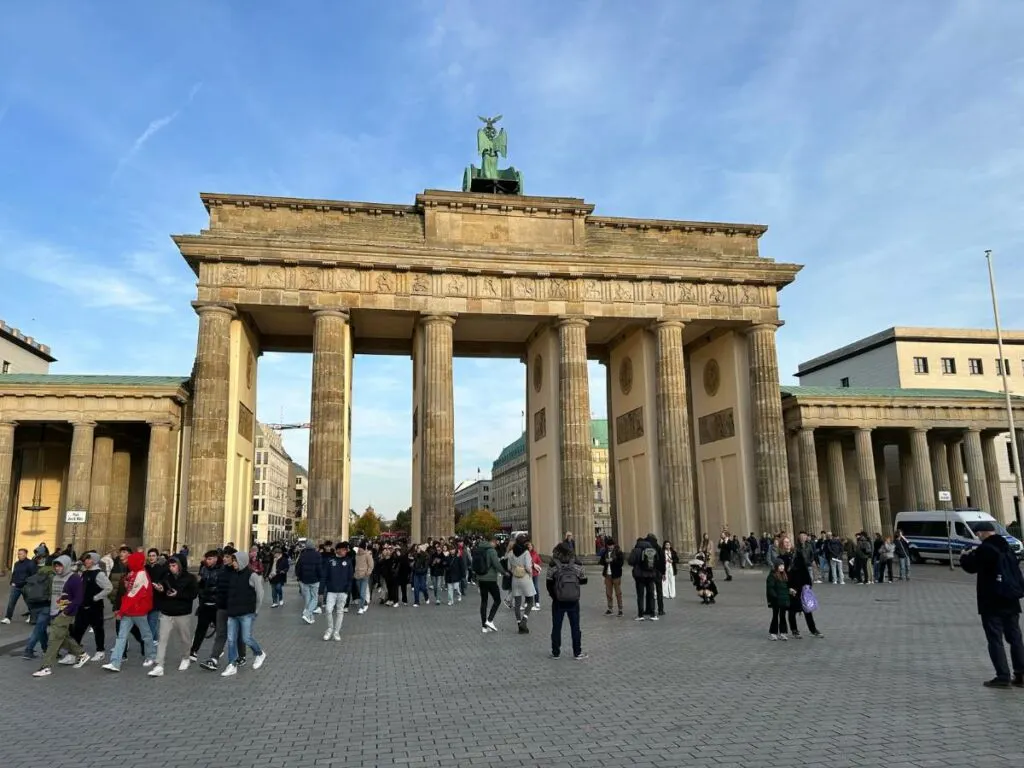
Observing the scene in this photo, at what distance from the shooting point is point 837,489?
42281 mm

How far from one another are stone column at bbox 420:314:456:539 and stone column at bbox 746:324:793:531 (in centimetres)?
1533

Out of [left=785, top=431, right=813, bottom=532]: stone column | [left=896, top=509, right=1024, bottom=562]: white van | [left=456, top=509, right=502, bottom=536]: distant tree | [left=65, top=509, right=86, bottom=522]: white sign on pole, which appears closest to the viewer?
[left=65, top=509, right=86, bottom=522]: white sign on pole

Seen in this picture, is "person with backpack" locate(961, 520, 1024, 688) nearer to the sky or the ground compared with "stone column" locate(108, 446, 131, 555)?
nearer to the ground

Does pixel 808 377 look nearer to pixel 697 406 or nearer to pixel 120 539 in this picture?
pixel 697 406

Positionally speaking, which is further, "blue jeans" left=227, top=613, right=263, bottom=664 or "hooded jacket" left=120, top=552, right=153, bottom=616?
"hooded jacket" left=120, top=552, right=153, bottom=616

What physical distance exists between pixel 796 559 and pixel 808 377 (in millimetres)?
58485

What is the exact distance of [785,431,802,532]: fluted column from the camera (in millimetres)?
38719

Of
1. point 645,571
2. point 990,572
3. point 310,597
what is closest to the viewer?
point 990,572

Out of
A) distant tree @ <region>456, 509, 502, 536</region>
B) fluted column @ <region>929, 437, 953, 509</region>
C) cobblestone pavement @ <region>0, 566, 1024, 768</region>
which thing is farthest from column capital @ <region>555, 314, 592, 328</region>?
distant tree @ <region>456, 509, 502, 536</region>

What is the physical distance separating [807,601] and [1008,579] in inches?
166

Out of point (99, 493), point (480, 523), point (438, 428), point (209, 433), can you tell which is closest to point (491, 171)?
point (438, 428)

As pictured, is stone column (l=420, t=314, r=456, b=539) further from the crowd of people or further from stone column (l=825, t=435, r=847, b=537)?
stone column (l=825, t=435, r=847, b=537)

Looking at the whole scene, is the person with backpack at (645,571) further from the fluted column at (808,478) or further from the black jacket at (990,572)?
the fluted column at (808,478)

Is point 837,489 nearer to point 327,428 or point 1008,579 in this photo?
point 327,428
